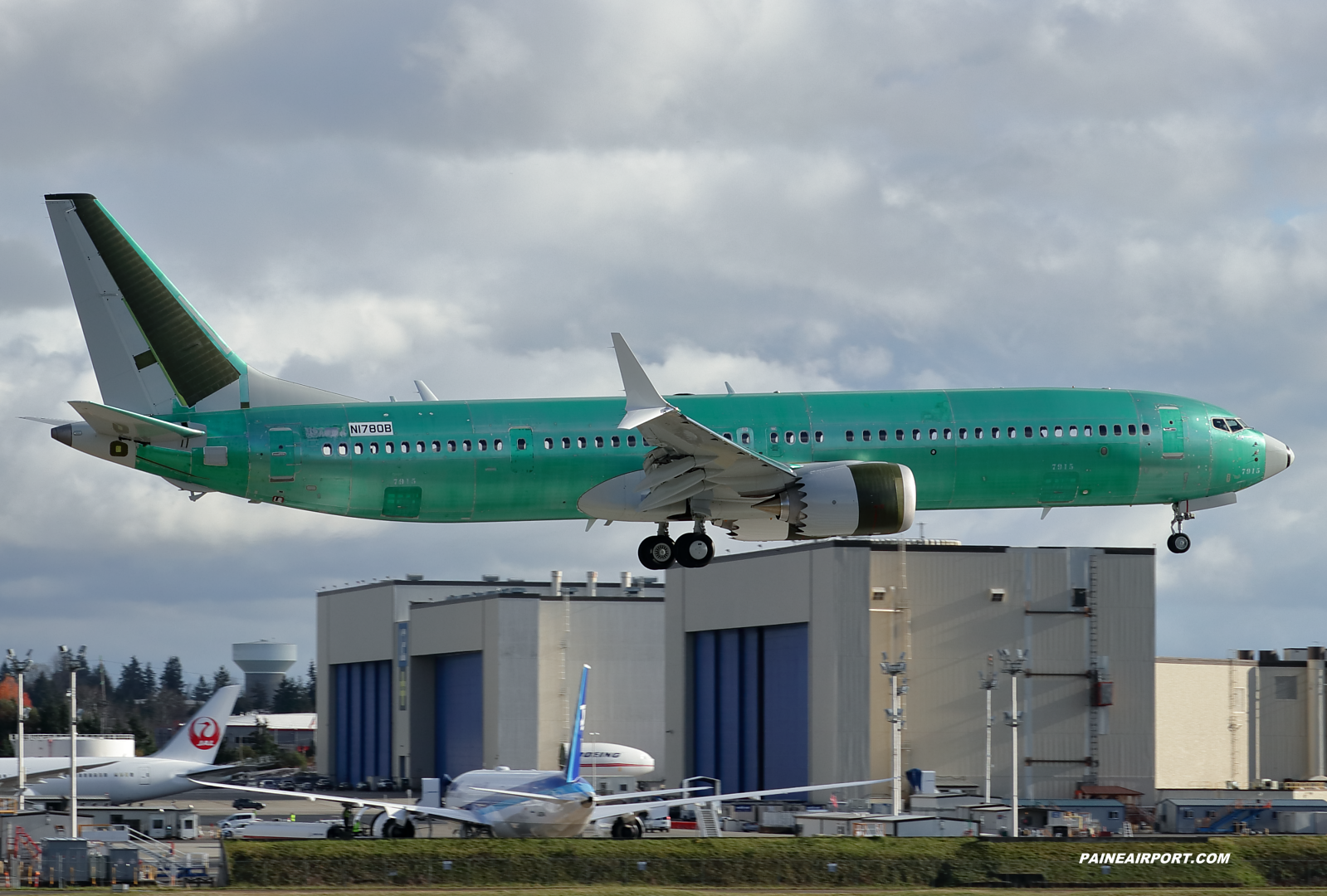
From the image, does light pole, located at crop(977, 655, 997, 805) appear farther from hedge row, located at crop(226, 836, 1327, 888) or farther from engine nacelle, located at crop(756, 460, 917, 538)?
engine nacelle, located at crop(756, 460, 917, 538)

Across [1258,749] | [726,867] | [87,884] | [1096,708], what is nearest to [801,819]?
[726,867]

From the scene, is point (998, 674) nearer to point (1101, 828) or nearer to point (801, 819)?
point (1101, 828)

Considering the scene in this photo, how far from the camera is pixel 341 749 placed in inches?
6156

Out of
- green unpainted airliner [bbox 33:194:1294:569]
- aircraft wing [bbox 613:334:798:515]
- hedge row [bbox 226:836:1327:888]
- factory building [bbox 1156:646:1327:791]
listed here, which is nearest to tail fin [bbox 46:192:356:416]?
green unpainted airliner [bbox 33:194:1294:569]

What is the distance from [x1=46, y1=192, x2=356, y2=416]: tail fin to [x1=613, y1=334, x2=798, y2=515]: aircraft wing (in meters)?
9.19

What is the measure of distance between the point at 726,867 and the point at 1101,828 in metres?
33.2

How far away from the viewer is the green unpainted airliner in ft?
155

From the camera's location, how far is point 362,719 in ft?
497

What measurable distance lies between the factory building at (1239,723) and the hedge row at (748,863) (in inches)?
1473

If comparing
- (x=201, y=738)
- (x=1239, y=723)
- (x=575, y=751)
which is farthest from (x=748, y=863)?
(x=1239, y=723)

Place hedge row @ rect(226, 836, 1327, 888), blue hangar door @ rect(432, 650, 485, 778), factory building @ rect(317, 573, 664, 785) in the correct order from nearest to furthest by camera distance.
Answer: hedge row @ rect(226, 836, 1327, 888) < factory building @ rect(317, 573, 664, 785) < blue hangar door @ rect(432, 650, 485, 778)

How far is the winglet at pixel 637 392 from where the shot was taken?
42.9 metres

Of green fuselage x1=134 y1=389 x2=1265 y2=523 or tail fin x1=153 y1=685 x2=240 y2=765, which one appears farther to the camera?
tail fin x1=153 y1=685 x2=240 y2=765

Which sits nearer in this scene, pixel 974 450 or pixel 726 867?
pixel 974 450
